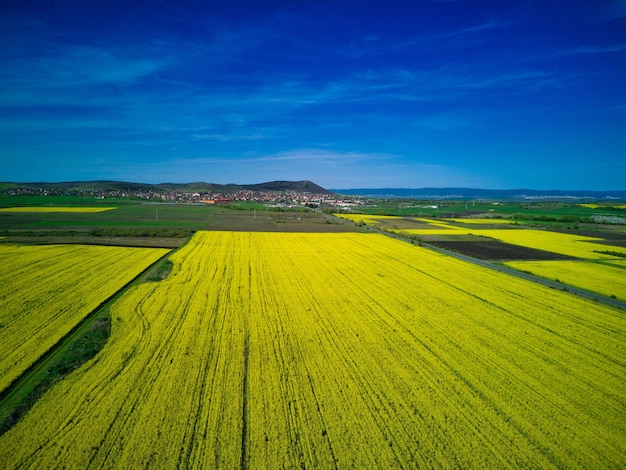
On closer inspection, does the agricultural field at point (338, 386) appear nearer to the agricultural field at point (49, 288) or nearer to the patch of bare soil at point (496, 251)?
the agricultural field at point (49, 288)

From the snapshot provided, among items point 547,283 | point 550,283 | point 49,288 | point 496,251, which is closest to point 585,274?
point 550,283

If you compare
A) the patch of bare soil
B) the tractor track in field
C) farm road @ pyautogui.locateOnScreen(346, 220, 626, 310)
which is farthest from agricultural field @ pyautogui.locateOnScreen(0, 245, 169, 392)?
the patch of bare soil

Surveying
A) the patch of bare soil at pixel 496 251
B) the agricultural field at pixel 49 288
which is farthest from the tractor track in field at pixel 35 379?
the patch of bare soil at pixel 496 251

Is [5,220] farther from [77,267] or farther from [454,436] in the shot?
[454,436]

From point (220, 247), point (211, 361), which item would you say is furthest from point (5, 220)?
point (211, 361)

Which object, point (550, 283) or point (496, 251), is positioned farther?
point (496, 251)

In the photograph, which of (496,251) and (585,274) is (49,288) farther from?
(496,251)
